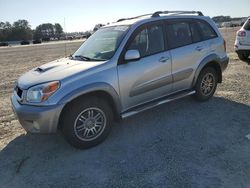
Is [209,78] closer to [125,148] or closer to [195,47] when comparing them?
[195,47]

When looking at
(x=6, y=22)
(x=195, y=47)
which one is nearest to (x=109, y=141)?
(x=195, y=47)

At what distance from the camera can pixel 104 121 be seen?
15.2ft

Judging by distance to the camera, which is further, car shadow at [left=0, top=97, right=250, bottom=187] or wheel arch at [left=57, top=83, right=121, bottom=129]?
wheel arch at [left=57, top=83, right=121, bottom=129]

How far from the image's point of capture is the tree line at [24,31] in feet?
345

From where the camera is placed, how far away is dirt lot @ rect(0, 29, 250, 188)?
12.1 ft

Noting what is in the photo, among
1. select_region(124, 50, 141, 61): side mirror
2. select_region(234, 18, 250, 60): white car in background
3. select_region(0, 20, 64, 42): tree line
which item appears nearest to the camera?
select_region(124, 50, 141, 61): side mirror

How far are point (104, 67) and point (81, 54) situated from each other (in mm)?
1046

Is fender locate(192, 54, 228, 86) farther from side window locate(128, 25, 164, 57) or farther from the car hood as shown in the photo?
the car hood

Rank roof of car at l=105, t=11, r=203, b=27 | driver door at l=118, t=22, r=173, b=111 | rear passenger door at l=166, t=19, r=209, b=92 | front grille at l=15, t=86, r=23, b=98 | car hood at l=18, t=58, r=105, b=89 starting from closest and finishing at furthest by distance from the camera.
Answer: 1. car hood at l=18, t=58, r=105, b=89
2. front grille at l=15, t=86, r=23, b=98
3. driver door at l=118, t=22, r=173, b=111
4. roof of car at l=105, t=11, r=203, b=27
5. rear passenger door at l=166, t=19, r=209, b=92

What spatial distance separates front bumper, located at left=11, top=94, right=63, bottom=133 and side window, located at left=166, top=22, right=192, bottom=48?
255 centimetres

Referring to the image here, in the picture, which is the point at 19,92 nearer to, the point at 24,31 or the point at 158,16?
the point at 158,16

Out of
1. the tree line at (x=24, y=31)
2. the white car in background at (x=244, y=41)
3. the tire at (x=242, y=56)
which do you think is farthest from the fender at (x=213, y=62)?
the tree line at (x=24, y=31)

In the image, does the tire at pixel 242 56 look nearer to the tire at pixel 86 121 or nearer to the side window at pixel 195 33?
the side window at pixel 195 33

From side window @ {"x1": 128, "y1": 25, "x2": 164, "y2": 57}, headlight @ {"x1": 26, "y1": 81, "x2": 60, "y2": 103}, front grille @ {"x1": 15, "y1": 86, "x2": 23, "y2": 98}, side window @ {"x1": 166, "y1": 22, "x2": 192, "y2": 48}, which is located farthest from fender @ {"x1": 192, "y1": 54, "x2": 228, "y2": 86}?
front grille @ {"x1": 15, "y1": 86, "x2": 23, "y2": 98}
